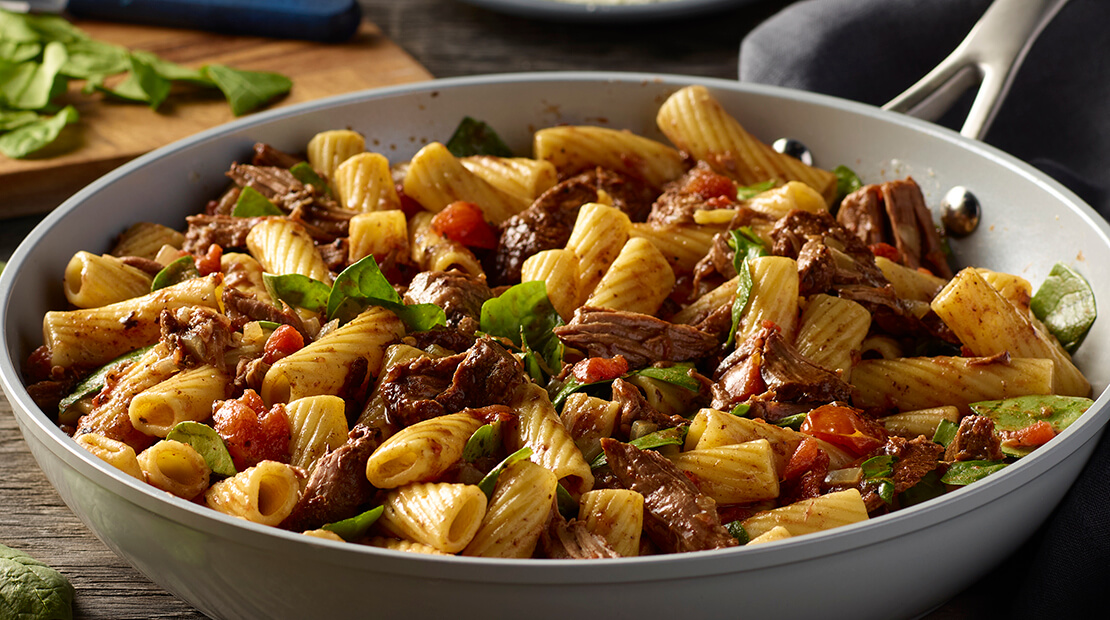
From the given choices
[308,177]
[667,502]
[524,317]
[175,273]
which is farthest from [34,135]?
[667,502]

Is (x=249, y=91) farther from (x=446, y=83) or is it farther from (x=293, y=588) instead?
(x=293, y=588)

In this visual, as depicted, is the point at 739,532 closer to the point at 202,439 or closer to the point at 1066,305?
the point at 202,439

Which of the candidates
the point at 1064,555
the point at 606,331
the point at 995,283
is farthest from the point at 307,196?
the point at 1064,555

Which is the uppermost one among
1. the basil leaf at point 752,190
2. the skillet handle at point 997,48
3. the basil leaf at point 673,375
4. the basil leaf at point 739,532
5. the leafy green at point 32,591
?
the skillet handle at point 997,48

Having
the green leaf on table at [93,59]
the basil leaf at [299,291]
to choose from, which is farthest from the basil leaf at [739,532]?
the green leaf on table at [93,59]

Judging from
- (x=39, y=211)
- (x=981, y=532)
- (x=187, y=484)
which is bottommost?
(x=39, y=211)

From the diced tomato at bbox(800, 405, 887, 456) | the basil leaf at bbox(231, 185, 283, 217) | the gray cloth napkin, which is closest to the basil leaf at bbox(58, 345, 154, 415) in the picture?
the basil leaf at bbox(231, 185, 283, 217)

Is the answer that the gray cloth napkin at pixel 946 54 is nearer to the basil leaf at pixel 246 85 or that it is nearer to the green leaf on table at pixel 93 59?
the basil leaf at pixel 246 85
